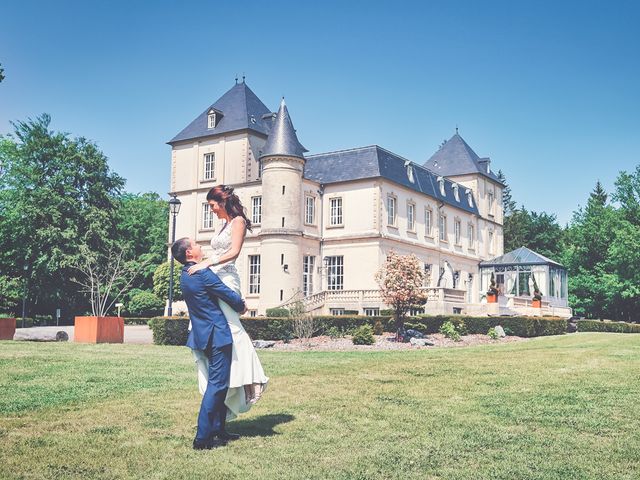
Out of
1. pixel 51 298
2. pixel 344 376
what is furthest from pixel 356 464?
pixel 51 298

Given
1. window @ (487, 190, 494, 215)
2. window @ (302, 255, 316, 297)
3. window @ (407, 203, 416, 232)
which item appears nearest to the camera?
window @ (302, 255, 316, 297)

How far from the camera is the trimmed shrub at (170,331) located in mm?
20775

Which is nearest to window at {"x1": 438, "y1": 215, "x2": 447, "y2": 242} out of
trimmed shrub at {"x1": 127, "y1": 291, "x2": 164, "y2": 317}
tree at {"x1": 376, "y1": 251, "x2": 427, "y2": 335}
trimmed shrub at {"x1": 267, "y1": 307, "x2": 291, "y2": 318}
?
trimmed shrub at {"x1": 267, "y1": 307, "x2": 291, "y2": 318}

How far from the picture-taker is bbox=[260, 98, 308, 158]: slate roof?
34688 millimetres

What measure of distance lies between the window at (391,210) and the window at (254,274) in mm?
7806

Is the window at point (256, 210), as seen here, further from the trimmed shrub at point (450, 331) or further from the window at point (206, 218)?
the trimmed shrub at point (450, 331)

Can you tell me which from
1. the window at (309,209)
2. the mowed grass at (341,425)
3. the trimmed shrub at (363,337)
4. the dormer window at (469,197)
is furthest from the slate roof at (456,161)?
the mowed grass at (341,425)

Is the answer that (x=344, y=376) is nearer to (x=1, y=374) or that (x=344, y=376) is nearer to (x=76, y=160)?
(x=1, y=374)

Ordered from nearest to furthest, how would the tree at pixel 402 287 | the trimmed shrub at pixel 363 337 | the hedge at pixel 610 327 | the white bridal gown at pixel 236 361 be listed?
the white bridal gown at pixel 236 361
the trimmed shrub at pixel 363 337
the tree at pixel 402 287
the hedge at pixel 610 327

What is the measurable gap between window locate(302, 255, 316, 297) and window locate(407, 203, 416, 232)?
21.6ft

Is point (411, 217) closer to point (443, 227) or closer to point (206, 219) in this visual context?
point (443, 227)

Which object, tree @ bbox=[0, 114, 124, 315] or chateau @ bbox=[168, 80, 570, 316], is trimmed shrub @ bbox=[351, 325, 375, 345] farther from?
tree @ bbox=[0, 114, 124, 315]

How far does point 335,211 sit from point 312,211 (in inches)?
56.7

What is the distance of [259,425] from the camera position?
6.70 m
